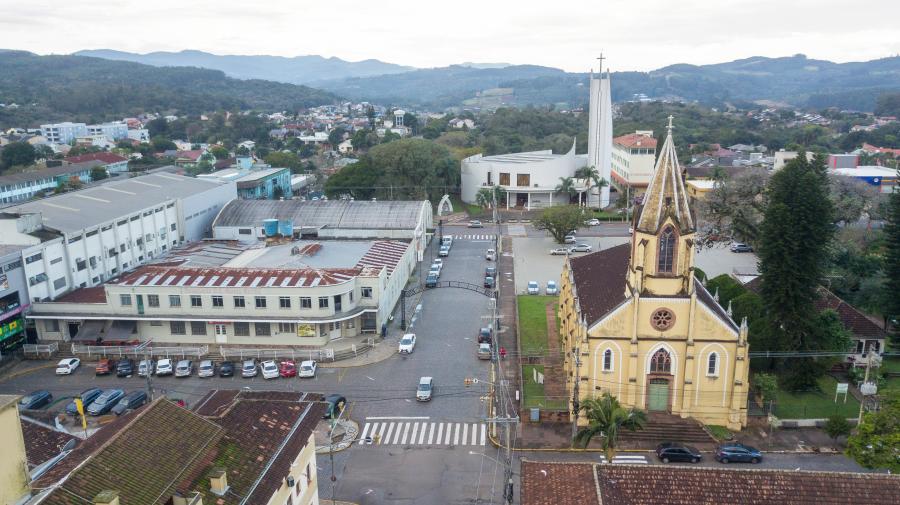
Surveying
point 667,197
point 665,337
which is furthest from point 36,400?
point 667,197

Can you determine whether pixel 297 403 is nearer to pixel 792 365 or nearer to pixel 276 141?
pixel 792 365

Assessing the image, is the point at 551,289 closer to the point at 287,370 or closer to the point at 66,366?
the point at 287,370

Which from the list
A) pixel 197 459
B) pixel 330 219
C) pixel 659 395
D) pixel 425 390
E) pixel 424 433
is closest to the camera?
pixel 197 459

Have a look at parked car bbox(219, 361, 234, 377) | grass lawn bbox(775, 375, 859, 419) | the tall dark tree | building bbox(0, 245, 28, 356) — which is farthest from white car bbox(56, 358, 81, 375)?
the tall dark tree

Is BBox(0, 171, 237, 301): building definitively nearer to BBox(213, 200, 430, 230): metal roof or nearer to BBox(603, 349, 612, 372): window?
BBox(213, 200, 430, 230): metal roof

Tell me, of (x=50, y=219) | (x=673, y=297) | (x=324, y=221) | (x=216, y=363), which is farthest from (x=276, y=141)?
(x=673, y=297)
